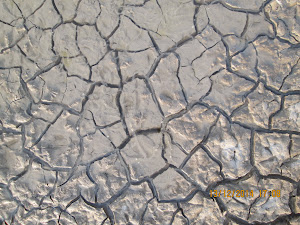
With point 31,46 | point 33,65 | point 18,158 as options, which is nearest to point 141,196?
point 18,158

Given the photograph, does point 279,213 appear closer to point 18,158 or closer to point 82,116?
point 82,116

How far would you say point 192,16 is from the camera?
2357 millimetres

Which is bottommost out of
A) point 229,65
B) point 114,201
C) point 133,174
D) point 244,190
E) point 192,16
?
point 114,201

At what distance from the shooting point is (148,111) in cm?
229

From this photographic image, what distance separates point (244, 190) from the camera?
216 centimetres

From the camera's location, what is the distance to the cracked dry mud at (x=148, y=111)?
219cm

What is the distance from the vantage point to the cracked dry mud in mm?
2186

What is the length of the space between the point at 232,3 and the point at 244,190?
1.63 meters

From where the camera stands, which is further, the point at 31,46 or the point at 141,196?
the point at 31,46

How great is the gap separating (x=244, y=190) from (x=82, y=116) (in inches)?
59.4

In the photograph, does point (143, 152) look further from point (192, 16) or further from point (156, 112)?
point (192, 16)

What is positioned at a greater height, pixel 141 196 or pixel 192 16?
pixel 192 16
